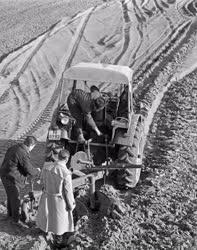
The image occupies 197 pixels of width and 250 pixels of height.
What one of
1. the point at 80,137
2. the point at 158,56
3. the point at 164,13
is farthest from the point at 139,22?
the point at 80,137

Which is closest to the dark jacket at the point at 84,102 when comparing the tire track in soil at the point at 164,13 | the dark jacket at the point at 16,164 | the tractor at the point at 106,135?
the tractor at the point at 106,135

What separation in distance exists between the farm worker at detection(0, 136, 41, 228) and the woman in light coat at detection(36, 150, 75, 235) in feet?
1.65

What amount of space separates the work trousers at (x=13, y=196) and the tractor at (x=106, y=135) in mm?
1141

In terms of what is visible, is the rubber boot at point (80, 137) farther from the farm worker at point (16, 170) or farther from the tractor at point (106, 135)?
the farm worker at point (16, 170)

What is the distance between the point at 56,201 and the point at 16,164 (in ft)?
2.87

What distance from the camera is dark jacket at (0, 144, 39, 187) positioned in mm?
7633

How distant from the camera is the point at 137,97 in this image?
1448 cm

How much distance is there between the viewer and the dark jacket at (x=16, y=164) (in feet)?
25.0

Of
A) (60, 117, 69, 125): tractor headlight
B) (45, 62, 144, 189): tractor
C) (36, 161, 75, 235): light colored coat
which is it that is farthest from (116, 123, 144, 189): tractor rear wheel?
(36, 161, 75, 235): light colored coat

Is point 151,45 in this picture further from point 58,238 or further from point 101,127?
point 58,238

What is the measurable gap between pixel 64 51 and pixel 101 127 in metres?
9.78

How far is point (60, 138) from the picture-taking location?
9.09 m

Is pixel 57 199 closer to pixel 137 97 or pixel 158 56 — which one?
pixel 137 97

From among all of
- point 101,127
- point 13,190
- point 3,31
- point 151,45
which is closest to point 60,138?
point 101,127
